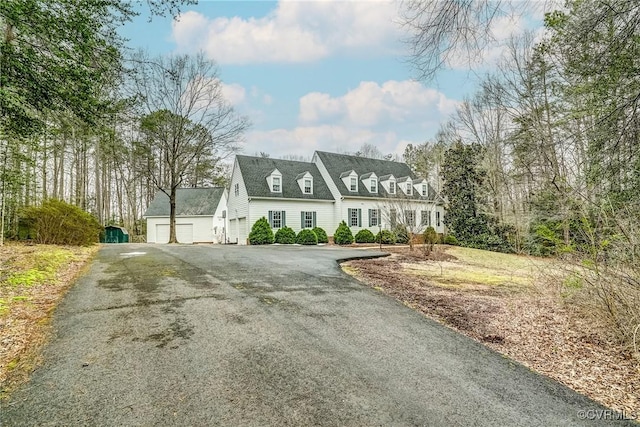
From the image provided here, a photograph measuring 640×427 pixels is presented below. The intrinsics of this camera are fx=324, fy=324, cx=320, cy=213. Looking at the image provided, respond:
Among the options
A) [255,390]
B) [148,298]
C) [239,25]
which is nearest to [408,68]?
[255,390]

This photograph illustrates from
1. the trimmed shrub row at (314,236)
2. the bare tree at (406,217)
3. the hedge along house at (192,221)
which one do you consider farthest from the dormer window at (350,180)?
the hedge along house at (192,221)

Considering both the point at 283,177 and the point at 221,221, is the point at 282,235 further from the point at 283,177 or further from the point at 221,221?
the point at 221,221

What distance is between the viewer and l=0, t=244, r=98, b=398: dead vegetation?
3193 millimetres

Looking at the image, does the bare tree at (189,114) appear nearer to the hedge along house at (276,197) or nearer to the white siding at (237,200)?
the white siding at (237,200)

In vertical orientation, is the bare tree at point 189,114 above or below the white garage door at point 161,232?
above

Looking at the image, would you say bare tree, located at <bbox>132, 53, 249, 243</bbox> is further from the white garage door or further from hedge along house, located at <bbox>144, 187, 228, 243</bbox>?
the white garage door

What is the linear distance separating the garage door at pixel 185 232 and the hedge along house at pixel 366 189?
11711 millimetres

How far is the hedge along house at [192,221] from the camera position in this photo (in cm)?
2634

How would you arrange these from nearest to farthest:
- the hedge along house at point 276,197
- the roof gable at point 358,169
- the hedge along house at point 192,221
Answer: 1. the hedge along house at point 276,197
2. the roof gable at point 358,169
3. the hedge along house at point 192,221

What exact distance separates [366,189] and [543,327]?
20.5m

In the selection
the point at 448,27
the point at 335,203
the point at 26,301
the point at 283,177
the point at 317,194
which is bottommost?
the point at 26,301

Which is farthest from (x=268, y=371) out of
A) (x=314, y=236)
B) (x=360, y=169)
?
(x=360, y=169)

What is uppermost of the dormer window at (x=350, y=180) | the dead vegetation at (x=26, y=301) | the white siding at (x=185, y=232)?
the dormer window at (x=350, y=180)

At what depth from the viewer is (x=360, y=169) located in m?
26.5
